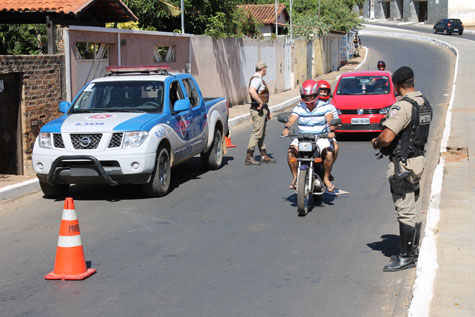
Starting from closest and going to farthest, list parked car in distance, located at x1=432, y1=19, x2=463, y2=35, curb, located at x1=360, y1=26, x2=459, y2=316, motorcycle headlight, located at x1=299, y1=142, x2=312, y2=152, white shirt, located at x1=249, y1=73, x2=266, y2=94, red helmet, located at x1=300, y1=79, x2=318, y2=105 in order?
curb, located at x1=360, y1=26, x2=459, y2=316, motorcycle headlight, located at x1=299, y1=142, x2=312, y2=152, red helmet, located at x1=300, y1=79, x2=318, y2=105, white shirt, located at x1=249, y1=73, x2=266, y2=94, parked car in distance, located at x1=432, y1=19, x2=463, y2=35

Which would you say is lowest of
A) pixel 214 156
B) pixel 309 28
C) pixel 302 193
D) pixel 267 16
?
pixel 302 193

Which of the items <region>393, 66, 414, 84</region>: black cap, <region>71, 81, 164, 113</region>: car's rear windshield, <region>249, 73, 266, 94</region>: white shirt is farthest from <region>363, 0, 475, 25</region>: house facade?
<region>393, 66, 414, 84</region>: black cap

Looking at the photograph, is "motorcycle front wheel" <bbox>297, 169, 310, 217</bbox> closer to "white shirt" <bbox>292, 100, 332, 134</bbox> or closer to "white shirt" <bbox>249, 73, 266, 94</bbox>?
"white shirt" <bbox>292, 100, 332, 134</bbox>

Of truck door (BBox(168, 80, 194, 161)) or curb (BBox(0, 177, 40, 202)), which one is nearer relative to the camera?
curb (BBox(0, 177, 40, 202))

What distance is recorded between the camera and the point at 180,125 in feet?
38.9

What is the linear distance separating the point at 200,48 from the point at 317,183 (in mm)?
16705

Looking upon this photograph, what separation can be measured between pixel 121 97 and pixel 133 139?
145 centimetres

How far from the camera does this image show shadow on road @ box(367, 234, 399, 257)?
7.75 m

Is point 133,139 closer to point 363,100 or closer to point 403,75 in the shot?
point 403,75

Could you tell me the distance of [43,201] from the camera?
1087 centimetres

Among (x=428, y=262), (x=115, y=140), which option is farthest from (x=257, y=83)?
(x=428, y=262)

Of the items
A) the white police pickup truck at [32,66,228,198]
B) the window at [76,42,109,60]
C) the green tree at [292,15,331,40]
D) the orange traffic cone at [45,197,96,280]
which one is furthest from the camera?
the green tree at [292,15,331,40]

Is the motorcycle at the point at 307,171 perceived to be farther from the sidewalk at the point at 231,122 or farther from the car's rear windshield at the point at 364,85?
the car's rear windshield at the point at 364,85

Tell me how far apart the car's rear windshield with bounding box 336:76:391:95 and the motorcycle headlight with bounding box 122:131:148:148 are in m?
9.72
